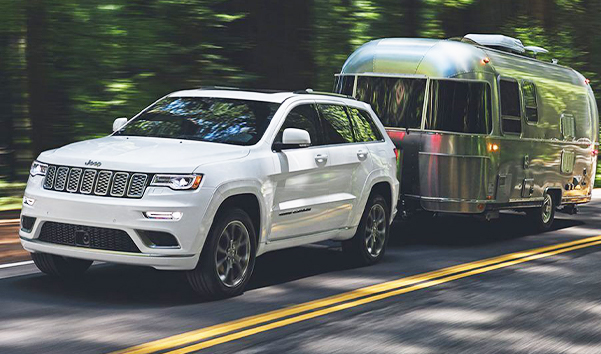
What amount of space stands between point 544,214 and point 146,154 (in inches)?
352

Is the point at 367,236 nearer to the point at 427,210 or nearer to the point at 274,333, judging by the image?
the point at 427,210

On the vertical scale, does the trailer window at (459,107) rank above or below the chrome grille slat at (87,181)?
below

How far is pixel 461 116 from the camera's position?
1400cm

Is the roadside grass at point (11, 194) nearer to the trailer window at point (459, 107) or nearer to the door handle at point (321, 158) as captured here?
the trailer window at point (459, 107)

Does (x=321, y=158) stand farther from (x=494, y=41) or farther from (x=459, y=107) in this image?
(x=494, y=41)

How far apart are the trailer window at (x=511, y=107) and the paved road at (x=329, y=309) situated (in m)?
2.59

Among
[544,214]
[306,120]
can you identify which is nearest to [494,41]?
[544,214]

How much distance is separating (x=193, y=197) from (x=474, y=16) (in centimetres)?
2026

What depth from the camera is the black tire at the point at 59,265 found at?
30.9ft

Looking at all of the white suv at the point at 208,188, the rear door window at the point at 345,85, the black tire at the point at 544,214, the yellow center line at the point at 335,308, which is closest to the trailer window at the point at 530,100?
the black tire at the point at 544,214

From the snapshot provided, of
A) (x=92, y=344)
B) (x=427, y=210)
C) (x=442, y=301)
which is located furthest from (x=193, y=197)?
(x=427, y=210)

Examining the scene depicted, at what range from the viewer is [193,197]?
27.9 ft

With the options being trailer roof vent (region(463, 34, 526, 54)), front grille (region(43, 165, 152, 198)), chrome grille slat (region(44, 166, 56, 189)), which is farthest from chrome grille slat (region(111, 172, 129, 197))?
trailer roof vent (region(463, 34, 526, 54))

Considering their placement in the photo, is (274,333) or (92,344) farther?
(274,333)
